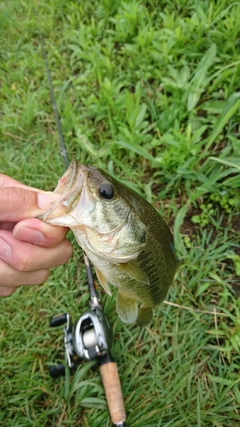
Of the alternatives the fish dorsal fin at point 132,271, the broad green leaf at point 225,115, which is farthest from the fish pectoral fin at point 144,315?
the broad green leaf at point 225,115

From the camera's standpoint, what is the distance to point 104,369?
89.0 inches

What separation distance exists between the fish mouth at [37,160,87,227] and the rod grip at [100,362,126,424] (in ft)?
4.02

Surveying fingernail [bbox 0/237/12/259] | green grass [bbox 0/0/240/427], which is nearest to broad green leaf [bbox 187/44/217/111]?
green grass [bbox 0/0/240/427]

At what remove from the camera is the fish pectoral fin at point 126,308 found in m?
1.92

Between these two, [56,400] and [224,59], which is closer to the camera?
[56,400]

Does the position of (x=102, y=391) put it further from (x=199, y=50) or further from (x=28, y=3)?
(x=28, y=3)

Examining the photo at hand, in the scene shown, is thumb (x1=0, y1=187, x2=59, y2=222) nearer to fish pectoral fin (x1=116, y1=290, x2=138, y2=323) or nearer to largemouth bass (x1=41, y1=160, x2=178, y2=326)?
largemouth bass (x1=41, y1=160, x2=178, y2=326)

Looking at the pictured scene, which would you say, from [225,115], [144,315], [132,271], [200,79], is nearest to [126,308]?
[144,315]

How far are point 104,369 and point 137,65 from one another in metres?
2.52

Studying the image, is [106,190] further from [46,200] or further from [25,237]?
[25,237]

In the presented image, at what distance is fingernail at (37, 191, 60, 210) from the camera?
1.56 m

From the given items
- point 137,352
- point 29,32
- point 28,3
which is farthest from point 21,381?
point 28,3

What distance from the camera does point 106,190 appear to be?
149cm

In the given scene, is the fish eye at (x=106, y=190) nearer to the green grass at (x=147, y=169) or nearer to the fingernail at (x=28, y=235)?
the fingernail at (x=28, y=235)
